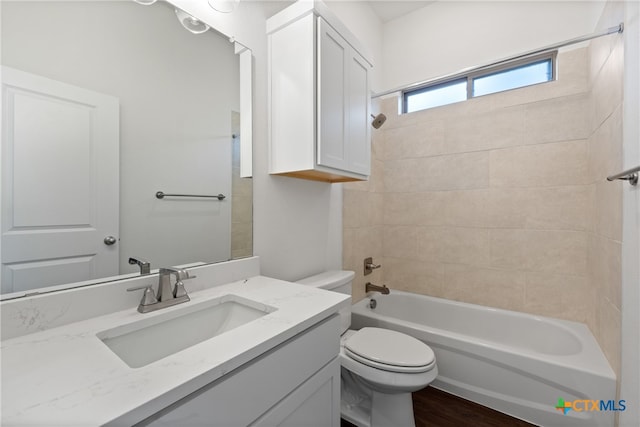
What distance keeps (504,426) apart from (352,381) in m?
0.85

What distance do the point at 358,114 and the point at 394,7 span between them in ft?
4.90

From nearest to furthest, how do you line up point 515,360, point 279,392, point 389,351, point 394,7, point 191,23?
point 279,392, point 191,23, point 389,351, point 515,360, point 394,7

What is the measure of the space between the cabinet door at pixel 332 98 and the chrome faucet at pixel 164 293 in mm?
776

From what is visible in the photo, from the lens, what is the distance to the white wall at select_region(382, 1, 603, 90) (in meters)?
1.81

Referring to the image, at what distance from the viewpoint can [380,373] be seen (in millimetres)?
1273

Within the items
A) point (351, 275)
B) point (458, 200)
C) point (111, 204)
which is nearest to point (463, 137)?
point (458, 200)

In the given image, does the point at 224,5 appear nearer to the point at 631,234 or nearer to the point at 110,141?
the point at 110,141

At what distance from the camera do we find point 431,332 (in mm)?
1709

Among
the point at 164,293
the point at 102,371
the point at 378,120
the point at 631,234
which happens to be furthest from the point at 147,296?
the point at 378,120

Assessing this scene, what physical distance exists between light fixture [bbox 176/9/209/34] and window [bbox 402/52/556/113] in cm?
158

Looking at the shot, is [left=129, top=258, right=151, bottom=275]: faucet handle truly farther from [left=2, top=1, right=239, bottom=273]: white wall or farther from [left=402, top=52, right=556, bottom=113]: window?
[left=402, top=52, right=556, bottom=113]: window

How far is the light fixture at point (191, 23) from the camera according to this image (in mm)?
1082

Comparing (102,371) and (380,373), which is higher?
(102,371)

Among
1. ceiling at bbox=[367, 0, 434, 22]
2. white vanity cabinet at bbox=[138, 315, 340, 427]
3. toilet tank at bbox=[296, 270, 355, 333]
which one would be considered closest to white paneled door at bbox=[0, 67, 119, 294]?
white vanity cabinet at bbox=[138, 315, 340, 427]
